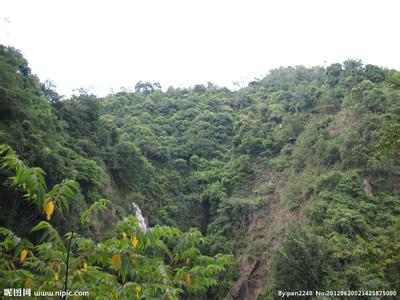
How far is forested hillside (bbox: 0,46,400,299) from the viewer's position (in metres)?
2.35

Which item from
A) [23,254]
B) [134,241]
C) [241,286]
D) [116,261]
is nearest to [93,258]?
[116,261]

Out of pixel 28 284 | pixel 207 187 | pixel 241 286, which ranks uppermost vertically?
pixel 28 284

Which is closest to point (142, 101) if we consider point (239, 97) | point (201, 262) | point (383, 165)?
point (239, 97)

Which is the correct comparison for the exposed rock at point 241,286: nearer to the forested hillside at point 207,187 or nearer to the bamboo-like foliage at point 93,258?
the forested hillside at point 207,187

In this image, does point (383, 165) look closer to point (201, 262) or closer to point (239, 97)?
point (201, 262)

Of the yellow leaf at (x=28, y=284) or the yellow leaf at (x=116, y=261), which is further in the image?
the yellow leaf at (x=116, y=261)

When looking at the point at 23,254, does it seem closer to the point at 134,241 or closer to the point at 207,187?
the point at 134,241

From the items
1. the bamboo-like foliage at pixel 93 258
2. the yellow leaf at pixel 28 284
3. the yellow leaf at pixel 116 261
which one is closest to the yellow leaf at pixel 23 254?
the bamboo-like foliage at pixel 93 258

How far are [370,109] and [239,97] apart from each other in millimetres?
22586

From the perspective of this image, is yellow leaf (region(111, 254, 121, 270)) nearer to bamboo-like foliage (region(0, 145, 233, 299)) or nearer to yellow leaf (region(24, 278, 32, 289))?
bamboo-like foliage (region(0, 145, 233, 299))

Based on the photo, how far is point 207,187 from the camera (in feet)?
95.2

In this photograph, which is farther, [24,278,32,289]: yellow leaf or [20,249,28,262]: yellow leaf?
[20,249,28,262]: yellow leaf

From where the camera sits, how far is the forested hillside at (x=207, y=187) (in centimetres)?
235

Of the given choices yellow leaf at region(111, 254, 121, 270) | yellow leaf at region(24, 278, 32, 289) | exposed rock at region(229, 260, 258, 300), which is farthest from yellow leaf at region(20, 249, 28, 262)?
exposed rock at region(229, 260, 258, 300)
